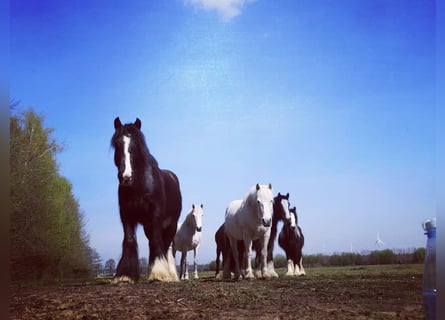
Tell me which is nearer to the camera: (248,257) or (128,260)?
(128,260)

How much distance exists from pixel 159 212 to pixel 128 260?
0.46m

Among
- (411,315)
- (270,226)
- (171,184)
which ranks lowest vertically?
(411,315)

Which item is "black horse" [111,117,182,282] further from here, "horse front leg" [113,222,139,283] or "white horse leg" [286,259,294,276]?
"white horse leg" [286,259,294,276]

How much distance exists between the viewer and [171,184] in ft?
12.4

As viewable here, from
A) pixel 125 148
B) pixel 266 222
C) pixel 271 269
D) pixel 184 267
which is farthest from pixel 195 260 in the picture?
pixel 125 148

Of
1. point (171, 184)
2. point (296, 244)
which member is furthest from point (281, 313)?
point (171, 184)

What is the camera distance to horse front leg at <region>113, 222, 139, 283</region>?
12.1ft

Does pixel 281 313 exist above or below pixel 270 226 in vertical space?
below

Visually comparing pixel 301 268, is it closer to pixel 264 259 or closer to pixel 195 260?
pixel 264 259

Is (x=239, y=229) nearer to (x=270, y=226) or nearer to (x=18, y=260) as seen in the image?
(x=270, y=226)

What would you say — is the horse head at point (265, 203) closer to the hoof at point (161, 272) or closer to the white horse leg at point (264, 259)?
the white horse leg at point (264, 259)

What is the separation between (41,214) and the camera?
370 centimetres

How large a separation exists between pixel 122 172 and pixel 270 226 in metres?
1.57

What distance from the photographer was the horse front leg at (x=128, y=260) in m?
3.69
